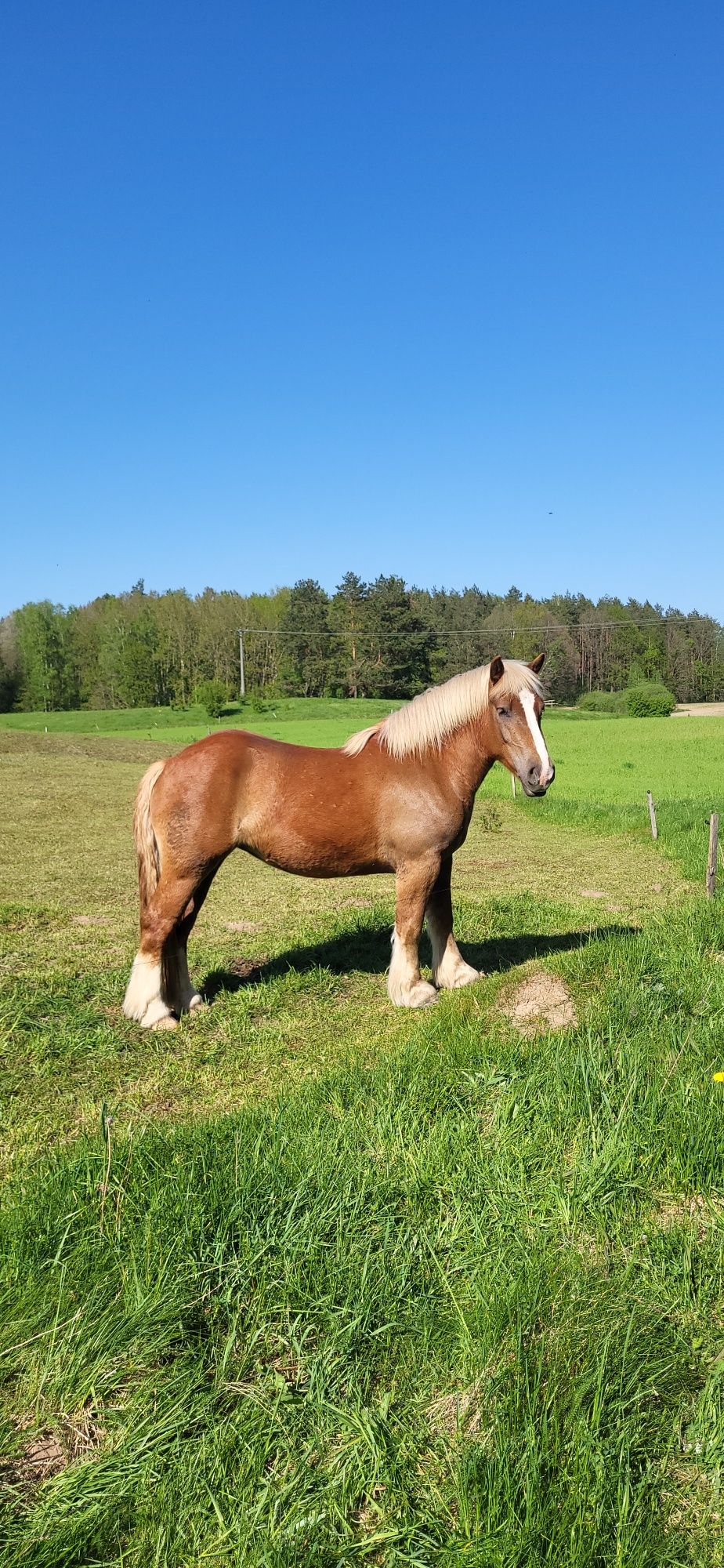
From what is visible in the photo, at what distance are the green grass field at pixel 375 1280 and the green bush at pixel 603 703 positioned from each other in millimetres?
60378

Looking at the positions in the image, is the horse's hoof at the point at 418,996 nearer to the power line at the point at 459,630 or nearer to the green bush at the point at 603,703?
the green bush at the point at 603,703

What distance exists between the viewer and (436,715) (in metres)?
5.78

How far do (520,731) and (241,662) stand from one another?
6390 centimetres

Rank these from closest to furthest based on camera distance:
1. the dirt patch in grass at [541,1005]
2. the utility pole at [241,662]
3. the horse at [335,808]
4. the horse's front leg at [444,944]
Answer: the dirt patch in grass at [541,1005] → the horse at [335,808] → the horse's front leg at [444,944] → the utility pole at [241,662]

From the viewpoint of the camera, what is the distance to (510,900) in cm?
952

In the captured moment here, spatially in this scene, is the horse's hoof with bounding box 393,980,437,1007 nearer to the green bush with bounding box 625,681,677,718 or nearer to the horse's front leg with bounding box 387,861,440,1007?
the horse's front leg with bounding box 387,861,440,1007

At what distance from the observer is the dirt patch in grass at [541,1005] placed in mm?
4488

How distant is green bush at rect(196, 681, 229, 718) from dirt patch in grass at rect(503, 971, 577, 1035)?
50119 mm

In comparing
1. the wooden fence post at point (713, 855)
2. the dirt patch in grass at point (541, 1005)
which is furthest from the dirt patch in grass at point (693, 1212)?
the wooden fence post at point (713, 855)

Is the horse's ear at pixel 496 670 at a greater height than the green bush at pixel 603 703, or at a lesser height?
greater

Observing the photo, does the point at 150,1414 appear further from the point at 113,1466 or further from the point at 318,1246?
the point at 318,1246

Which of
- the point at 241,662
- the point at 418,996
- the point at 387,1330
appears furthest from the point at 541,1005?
the point at 241,662

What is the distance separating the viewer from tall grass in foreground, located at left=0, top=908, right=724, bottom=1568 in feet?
6.11

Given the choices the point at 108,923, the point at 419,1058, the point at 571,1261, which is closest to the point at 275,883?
the point at 108,923
